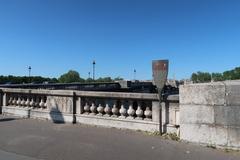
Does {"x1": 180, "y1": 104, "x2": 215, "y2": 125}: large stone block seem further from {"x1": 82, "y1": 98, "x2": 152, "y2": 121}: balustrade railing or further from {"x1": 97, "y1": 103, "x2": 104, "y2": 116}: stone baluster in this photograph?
{"x1": 97, "y1": 103, "x2": 104, "y2": 116}: stone baluster

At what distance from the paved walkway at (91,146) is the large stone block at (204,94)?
3.46 ft

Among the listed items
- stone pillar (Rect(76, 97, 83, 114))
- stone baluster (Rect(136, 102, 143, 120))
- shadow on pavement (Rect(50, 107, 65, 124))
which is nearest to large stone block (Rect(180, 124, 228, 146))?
stone baluster (Rect(136, 102, 143, 120))

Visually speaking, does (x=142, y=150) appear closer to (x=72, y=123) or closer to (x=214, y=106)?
(x=214, y=106)

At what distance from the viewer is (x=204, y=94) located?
6.35 m

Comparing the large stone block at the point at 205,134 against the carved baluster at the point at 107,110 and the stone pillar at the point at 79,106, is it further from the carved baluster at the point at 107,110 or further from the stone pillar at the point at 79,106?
the stone pillar at the point at 79,106

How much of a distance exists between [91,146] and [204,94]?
2912 mm

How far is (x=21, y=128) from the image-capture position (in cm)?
852

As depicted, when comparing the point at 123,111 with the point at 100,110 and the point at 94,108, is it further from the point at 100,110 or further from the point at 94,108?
the point at 94,108

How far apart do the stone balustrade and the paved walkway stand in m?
0.34

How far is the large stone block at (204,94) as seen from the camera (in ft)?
20.2

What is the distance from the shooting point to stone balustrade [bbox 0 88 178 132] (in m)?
7.66

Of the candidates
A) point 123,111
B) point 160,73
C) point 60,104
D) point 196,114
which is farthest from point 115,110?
point 196,114

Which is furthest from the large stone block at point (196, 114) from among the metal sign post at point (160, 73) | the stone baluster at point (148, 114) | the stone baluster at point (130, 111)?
the stone baluster at point (130, 111)

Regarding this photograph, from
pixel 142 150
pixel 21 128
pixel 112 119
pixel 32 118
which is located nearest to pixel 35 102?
pixel 32 118
